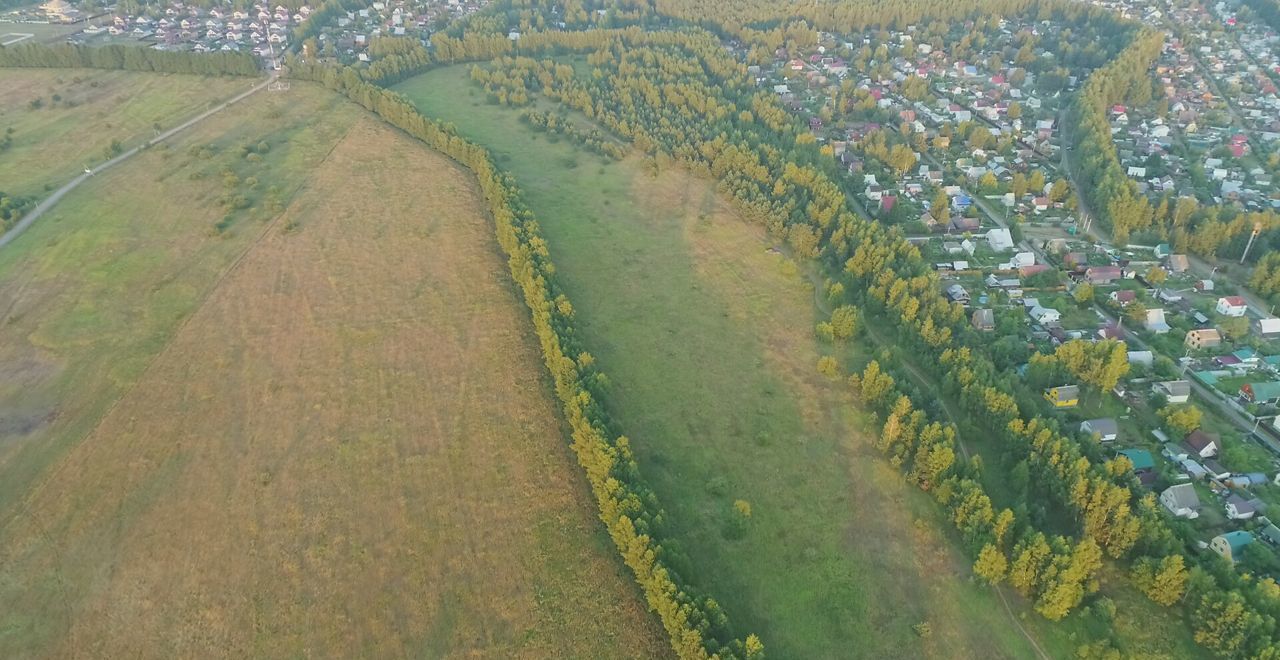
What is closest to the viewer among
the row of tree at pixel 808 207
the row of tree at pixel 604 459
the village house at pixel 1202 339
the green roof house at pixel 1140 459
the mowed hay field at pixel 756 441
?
the row of tree at pixel 604 459

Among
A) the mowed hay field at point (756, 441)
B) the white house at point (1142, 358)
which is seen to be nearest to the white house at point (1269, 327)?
the white house at point (1142, 358)

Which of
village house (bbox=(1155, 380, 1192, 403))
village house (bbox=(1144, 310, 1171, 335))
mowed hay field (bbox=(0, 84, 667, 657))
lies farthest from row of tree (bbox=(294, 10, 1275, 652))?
mowed hay field (bbox=(0, 84, 667, 657))

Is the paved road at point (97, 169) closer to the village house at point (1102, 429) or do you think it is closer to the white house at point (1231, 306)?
the village house at point (1102, 429)

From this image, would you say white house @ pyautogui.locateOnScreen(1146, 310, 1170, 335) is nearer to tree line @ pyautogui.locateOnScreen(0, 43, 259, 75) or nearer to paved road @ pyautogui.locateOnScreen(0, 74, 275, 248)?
paved road @ pyautogui.locateOnScreen(0, 74, 275, 248)

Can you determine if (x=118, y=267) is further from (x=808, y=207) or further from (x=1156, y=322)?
(x=1156, y=322)

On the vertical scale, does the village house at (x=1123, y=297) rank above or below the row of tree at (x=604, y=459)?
below

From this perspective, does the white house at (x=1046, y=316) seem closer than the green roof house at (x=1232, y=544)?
No
